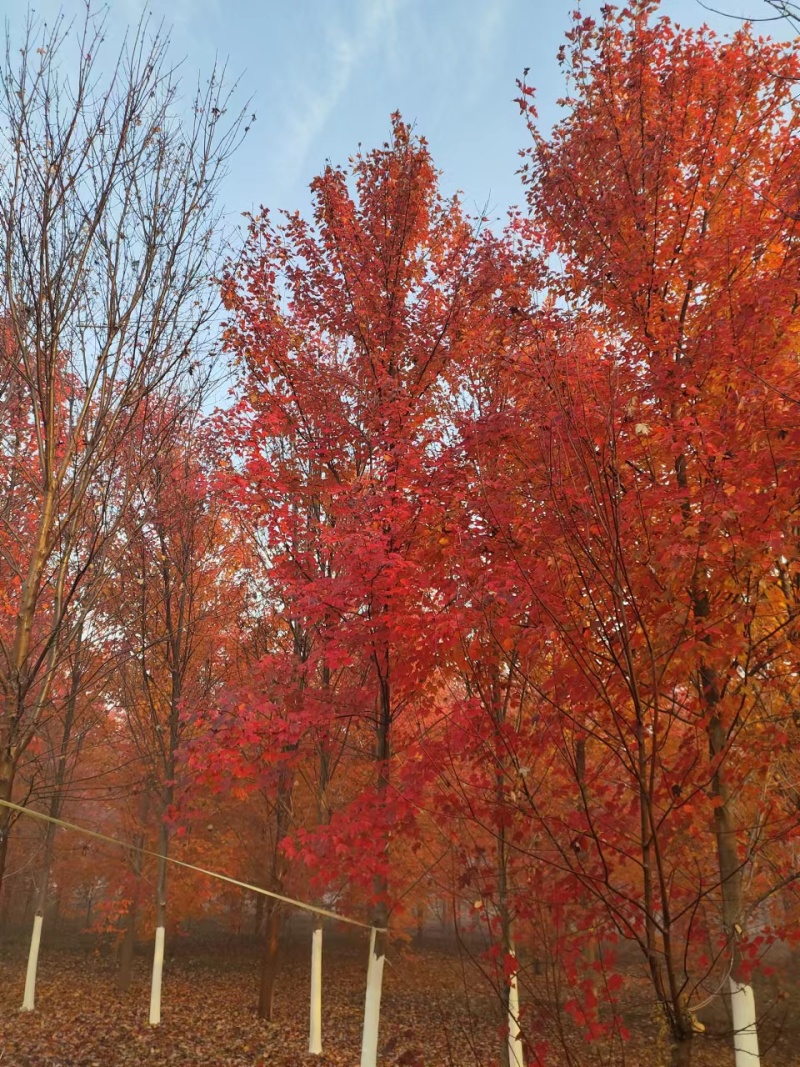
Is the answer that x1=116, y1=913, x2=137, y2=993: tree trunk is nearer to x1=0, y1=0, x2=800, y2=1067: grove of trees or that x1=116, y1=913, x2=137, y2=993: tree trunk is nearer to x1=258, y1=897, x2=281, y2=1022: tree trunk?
x1=258, y1=897, x2=281, y2=1022: tree trunk

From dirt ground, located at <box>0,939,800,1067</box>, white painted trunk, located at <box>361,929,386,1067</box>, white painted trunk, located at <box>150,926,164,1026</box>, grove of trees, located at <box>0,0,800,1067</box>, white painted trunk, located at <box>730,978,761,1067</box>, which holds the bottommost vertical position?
dirt ground, located at <box>0,939,800,1067</box>

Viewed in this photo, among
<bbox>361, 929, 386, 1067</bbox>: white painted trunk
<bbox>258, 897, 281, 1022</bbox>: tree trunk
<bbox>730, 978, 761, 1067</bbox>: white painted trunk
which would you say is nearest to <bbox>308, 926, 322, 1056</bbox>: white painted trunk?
<bbox>258, 897, 281, 1022</bbox>: tree trunk

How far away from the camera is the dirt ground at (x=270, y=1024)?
329 inches

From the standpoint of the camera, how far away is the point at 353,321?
623 centimetres

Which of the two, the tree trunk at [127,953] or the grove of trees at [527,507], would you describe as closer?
the grove of trees at [527,507]

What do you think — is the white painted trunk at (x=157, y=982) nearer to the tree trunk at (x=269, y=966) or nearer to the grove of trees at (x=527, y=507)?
the tree trunk at (x=269, y=966)

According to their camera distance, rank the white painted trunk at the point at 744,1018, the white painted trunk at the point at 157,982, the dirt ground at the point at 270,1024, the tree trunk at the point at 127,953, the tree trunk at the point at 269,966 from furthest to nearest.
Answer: the tree trunk at the point at 127,953 → the tree trunk at the point at 269,966 → the white painted trunk at the point at 157,982 → the dirt ground at the point at 270,1024 → the white painted trunk at the point at 744,1018

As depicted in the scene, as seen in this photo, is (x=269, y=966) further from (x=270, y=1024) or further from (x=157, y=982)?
(x=157, y=982)

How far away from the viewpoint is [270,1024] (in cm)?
1076

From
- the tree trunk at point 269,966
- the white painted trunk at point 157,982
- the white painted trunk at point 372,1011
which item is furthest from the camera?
the tree trunk at point 269,966

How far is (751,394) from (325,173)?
5.04m

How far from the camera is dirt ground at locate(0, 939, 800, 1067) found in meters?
8.36

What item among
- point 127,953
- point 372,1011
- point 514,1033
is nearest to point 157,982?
point 127,953

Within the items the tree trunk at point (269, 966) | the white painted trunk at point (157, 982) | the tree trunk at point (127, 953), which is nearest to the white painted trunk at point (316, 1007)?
the tree trunk at point (269, 966)
